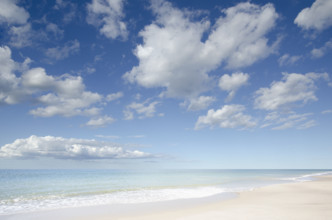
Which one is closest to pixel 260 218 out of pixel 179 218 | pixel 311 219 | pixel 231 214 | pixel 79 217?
pixel 231 214

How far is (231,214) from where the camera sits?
356 inches

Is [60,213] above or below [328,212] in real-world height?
below

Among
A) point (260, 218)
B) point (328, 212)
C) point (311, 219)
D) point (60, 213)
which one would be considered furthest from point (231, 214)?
point (60, 213)

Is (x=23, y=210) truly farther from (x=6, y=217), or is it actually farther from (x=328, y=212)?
(x=328, y=212)

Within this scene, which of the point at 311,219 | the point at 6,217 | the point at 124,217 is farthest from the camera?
the point at 6,217

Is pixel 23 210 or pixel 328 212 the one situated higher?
pixel 328 212

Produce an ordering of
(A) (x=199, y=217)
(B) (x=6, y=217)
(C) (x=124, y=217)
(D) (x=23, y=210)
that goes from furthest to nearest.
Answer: (D) (x=23, y=210)
(B) (x=6, y=217)
(C) (x=124, y=217)
(A) (x=199, y=217)

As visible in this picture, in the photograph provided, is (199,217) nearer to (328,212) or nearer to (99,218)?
(99,218)

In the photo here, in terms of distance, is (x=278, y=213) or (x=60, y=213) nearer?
(x=278, y=213)

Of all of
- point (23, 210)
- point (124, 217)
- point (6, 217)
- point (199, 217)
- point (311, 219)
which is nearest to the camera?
point (311, 219)

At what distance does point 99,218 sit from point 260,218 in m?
7.25

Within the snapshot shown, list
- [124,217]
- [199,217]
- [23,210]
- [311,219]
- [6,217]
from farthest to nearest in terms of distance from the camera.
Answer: [23,210] → [6,217] → [124,217] → [199,217] → [311,219]

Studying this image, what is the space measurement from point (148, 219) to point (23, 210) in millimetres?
8319

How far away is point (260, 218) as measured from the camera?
8.20m
